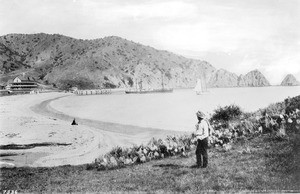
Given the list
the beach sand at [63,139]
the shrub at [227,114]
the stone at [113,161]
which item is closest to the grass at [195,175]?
the stone at [113,161]

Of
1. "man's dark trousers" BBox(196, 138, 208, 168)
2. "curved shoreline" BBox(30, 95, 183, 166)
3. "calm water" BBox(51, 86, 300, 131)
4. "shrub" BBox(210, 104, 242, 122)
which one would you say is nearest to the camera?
"man's dark trousers" BBox(196, 138, 208, 168)

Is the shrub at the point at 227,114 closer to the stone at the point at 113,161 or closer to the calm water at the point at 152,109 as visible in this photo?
the calm water at the point at 152,109

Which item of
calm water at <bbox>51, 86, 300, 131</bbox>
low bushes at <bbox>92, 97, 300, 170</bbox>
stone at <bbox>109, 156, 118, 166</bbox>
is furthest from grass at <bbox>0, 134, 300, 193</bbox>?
calm water at <bbox>51, 86, 300, 131</bbox>

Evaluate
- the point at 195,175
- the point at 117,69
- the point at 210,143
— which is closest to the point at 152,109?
the point at 210,143

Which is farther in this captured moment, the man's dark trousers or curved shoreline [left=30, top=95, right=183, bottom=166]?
curved shoreline [left=30, top=95, right=183, bottom=166]

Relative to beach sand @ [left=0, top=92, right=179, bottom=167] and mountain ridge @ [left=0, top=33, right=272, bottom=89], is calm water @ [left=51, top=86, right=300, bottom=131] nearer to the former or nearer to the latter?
beach sand @ [left=0, top=92, right=179, bottom=167]

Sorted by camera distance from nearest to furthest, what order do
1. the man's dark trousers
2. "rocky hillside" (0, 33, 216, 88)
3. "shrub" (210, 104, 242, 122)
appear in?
the man's dark trousers → "shrub" (210, 104, 242, 122) → "rocky hillside" (0, 33, 216, 88)

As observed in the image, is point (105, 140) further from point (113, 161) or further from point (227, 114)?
point (113, 161)

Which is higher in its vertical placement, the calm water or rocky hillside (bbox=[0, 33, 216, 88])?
rocky hillside (bbox=[0, 33, 216, 88])
